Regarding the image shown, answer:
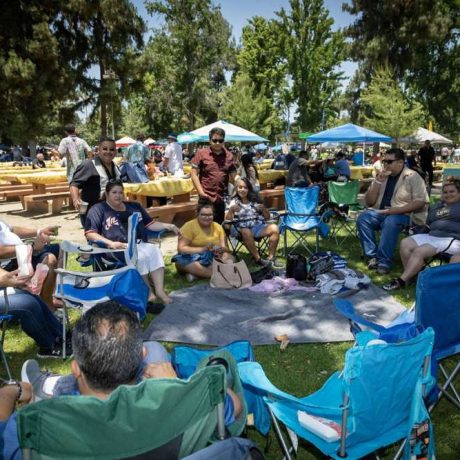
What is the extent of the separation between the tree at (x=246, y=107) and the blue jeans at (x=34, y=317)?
3109 cm

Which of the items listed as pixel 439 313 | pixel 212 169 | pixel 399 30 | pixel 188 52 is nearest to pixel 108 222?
pixel 212 169

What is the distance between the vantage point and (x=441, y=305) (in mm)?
2451

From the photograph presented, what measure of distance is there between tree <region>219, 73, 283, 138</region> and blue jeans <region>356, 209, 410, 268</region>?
93.6 ft

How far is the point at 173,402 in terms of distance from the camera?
128cm

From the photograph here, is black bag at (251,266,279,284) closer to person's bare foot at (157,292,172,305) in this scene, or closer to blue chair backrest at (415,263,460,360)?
person's bare foot at (157,292,172,305)

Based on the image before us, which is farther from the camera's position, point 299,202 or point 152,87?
point 152,87

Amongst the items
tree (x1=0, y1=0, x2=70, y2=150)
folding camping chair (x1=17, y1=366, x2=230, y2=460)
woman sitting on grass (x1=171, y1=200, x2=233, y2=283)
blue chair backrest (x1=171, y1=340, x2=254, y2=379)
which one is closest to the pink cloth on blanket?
woman sitting on grass (x1=171, y1=200, x2=233, y2=283)

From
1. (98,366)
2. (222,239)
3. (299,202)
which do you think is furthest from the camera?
(299,202)

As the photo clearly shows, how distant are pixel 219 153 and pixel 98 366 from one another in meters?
4.63

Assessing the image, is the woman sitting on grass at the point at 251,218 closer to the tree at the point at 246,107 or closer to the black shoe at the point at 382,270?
the black shoe at the point at 382,270

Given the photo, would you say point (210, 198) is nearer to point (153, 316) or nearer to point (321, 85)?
point (153, 316)

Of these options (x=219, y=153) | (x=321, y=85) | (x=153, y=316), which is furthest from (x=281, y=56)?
(x=153, y=316)

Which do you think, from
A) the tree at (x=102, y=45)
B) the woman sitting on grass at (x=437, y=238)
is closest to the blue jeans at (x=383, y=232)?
the woman sitting on grass at (x=437, y=238)

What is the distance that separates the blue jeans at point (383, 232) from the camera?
218 inches
